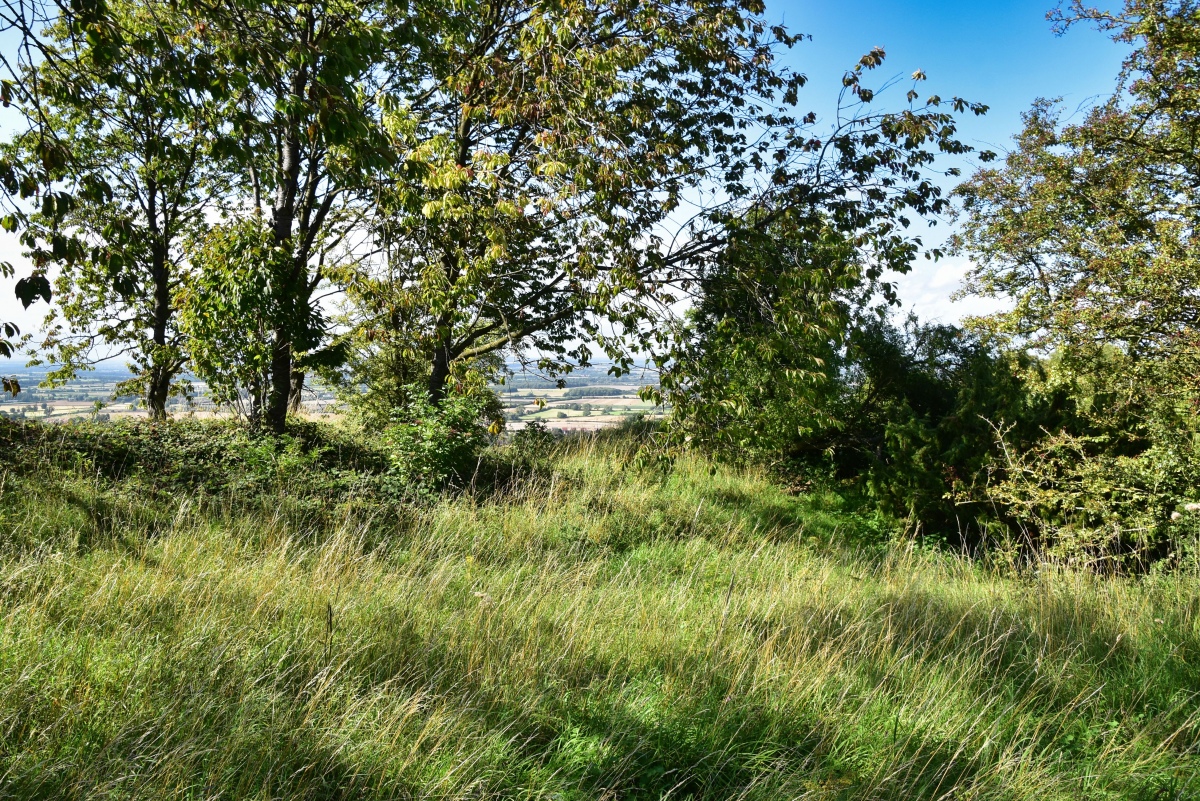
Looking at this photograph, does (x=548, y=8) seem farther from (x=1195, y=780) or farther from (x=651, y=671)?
(x=1195, y=780)

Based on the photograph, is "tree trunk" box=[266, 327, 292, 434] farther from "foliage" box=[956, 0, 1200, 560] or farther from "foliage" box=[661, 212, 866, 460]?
"foliage" box=[956, 0, 1200, 560]

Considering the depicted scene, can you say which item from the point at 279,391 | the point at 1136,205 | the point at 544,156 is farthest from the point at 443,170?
the point at 1136,205

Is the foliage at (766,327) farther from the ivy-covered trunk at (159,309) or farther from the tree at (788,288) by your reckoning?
the ivy-covered trunk at (159,309)

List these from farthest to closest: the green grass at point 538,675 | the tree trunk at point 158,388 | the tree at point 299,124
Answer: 1. the tree trunk at point 158,388
2. the tree at point 299,124
3. the green grass at point 538,675

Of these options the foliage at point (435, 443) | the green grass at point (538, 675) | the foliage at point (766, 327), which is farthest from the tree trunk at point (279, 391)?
the foliage at point (766, 327)

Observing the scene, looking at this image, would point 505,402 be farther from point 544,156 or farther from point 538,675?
point 538,675

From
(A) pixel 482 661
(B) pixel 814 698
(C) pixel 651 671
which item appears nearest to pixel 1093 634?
(B) pixel 814 698

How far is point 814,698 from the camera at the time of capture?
3.48 meters

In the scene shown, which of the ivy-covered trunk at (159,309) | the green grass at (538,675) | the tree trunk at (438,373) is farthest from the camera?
the ivy-covered trunk at (159,309)

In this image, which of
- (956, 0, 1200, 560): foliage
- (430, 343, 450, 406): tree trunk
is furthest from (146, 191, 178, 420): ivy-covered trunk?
(956, 0, 1200, 560): foliage

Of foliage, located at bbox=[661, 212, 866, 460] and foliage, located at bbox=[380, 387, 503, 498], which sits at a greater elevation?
foliage, located at bbox=[661, 212, 866, 460]

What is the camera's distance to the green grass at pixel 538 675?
2.70 meters

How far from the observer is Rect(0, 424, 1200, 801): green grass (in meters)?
2.70

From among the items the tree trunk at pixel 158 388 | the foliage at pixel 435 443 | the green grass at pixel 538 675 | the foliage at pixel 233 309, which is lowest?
the green grass at pixel 538 675
